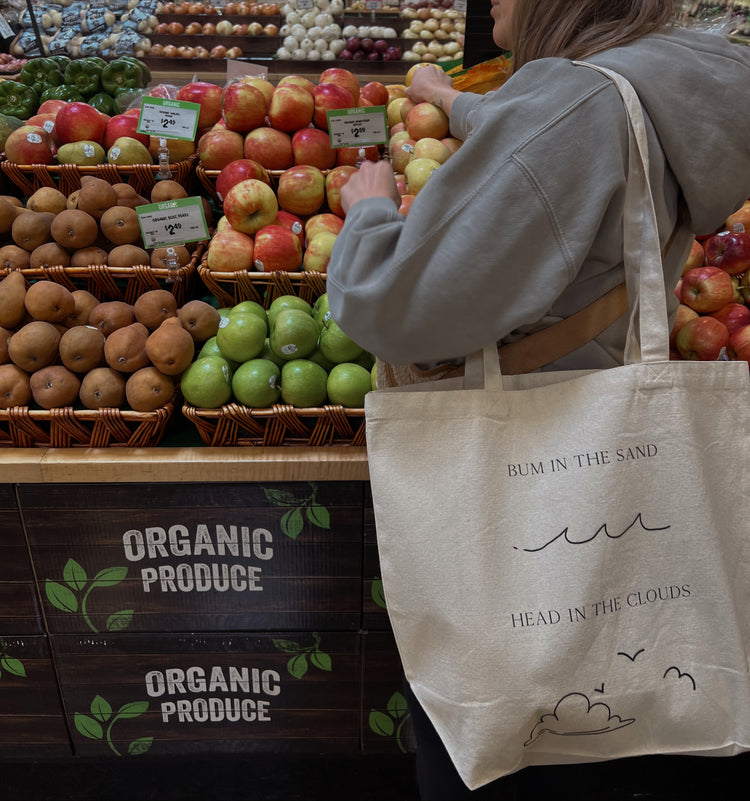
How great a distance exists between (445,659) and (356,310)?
533 mm

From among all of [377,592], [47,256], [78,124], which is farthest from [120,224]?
[377,592]

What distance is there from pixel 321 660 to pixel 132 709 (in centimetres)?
53

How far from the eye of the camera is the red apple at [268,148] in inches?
76.9

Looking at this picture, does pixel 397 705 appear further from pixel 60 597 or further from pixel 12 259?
pixel 12 259

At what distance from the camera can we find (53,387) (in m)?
1.48

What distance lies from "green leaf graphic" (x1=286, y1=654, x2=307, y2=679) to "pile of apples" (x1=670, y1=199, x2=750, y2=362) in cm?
129

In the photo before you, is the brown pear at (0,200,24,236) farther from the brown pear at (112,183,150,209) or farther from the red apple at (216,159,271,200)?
the red apple at (216,159,271,200)

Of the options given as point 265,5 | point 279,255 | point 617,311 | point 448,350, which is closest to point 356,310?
point 448,350

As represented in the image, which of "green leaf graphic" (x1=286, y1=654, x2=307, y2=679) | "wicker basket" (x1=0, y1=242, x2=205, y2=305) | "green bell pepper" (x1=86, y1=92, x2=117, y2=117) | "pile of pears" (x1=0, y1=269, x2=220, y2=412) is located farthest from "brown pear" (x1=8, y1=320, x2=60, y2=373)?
"green bell pepper" (x1=86, y1=92, x2=117, y2=117)

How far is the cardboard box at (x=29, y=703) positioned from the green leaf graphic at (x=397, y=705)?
87 cm

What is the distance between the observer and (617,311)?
96 cm

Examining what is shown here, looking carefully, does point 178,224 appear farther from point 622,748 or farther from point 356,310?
point 622,748

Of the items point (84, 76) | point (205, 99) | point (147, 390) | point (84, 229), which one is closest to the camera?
point (147, 390)

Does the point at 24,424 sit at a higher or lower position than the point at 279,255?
lower
